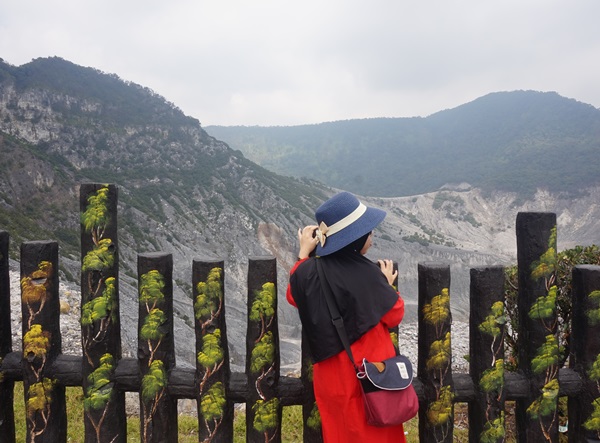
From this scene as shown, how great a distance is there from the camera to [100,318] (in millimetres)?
2965

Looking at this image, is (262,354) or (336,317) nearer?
(336,317)

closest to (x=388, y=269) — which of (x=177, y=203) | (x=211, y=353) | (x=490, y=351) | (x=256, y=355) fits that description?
(x=490, y=351)

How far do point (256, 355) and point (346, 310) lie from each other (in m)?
0.88

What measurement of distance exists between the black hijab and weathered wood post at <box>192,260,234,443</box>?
29.8 inches

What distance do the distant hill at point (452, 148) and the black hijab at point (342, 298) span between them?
237 ft

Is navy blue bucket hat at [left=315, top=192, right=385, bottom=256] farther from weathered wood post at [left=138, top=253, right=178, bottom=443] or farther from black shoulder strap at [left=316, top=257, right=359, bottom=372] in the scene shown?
weathered wood post at [left=138, top=253, right=178, bottom=443]

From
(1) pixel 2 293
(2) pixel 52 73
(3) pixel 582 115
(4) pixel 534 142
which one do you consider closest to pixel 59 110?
(2) pixel 52 73

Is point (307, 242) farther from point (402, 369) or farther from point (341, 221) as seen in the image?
point (402, 369)

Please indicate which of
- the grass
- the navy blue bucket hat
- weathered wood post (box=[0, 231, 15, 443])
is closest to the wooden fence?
weathered wood post (box=[0, 231, 15, 443])

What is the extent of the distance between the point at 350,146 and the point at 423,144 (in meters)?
21.2

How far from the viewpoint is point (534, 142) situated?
9256 cm

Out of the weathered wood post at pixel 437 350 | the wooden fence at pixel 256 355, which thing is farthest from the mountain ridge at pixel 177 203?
the weathered wood post at pixel 437 350

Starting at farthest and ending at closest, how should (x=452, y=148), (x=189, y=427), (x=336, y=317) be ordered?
1. (x=452, y=148)
2. (x=189, y=427)
3. (x=336, y=317)

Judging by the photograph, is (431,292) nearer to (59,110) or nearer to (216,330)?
(216,330)
